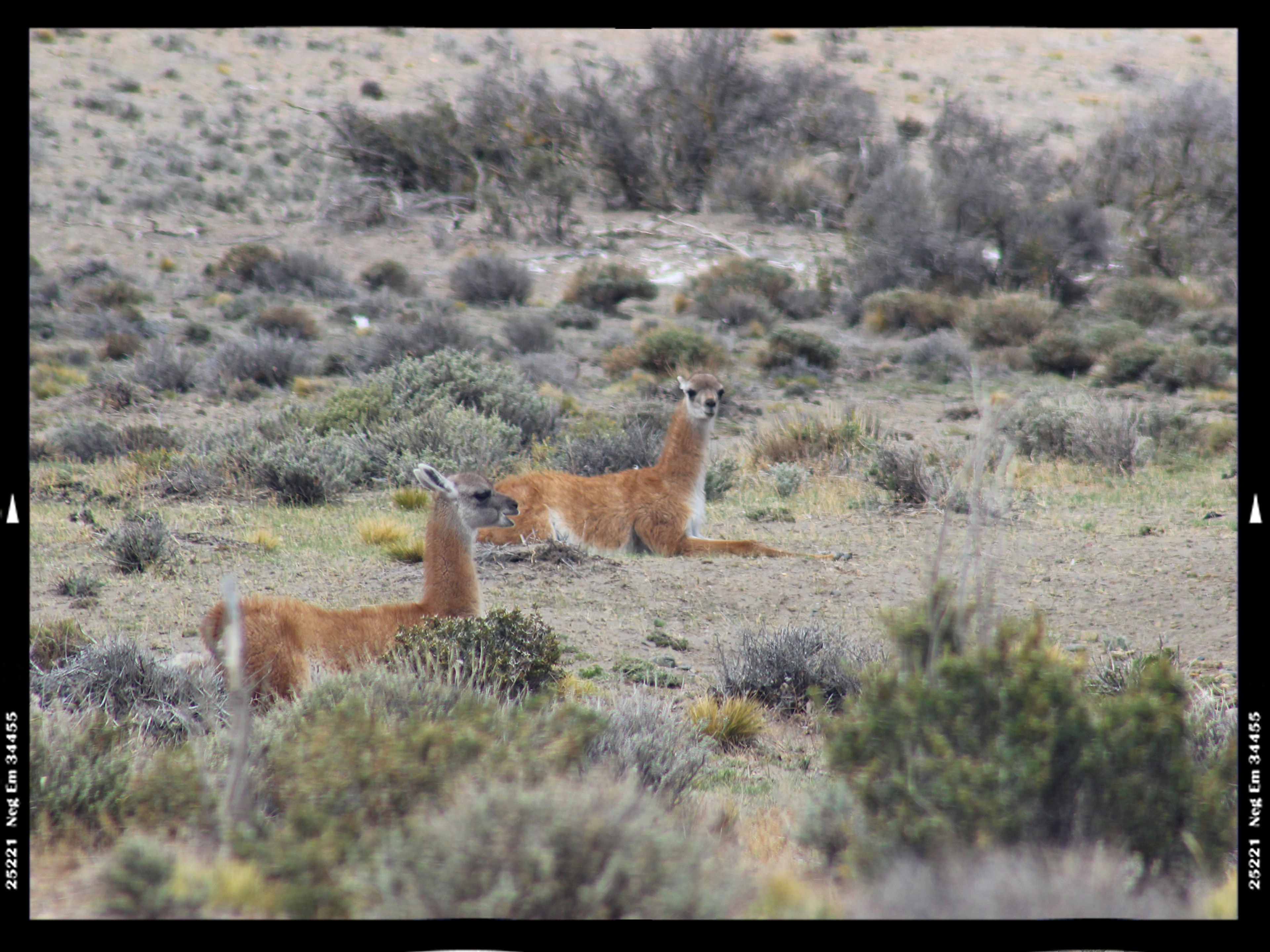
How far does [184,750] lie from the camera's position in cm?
393

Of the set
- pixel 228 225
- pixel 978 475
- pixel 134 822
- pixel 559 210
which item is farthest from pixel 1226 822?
pixel 228 225

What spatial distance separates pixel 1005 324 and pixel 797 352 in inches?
169

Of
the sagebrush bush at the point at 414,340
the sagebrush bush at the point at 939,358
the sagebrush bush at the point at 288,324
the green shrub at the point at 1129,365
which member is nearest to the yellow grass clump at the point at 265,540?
the sagebrush bush at the point at 414,340

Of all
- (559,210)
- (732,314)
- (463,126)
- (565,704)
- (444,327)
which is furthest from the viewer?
(463,126)

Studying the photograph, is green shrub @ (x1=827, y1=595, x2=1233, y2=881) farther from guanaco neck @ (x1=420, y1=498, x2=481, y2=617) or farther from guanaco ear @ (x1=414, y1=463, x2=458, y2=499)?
guanaco ear @ (x1=414, y1=463, x2=458, y2=499)

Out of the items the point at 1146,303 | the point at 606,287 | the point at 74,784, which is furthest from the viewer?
the point at 606,287

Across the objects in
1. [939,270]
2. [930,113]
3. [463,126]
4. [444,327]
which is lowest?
[444,327]

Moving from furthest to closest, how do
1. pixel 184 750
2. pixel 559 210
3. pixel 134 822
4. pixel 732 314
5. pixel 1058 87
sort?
pixel 1058 87 → pixel 559 210 → pixel 732 314 → pixel 184 750 → pixel 134 822

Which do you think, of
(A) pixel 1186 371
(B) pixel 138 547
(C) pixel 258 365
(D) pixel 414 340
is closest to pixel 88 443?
(C) pixel 258 365

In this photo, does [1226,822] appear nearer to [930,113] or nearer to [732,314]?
[732,314]

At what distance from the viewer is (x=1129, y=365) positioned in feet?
53.3

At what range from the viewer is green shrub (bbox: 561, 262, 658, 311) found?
2348cm

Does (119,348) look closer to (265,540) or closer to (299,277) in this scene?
(299,277)

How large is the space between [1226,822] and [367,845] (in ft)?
8.60
